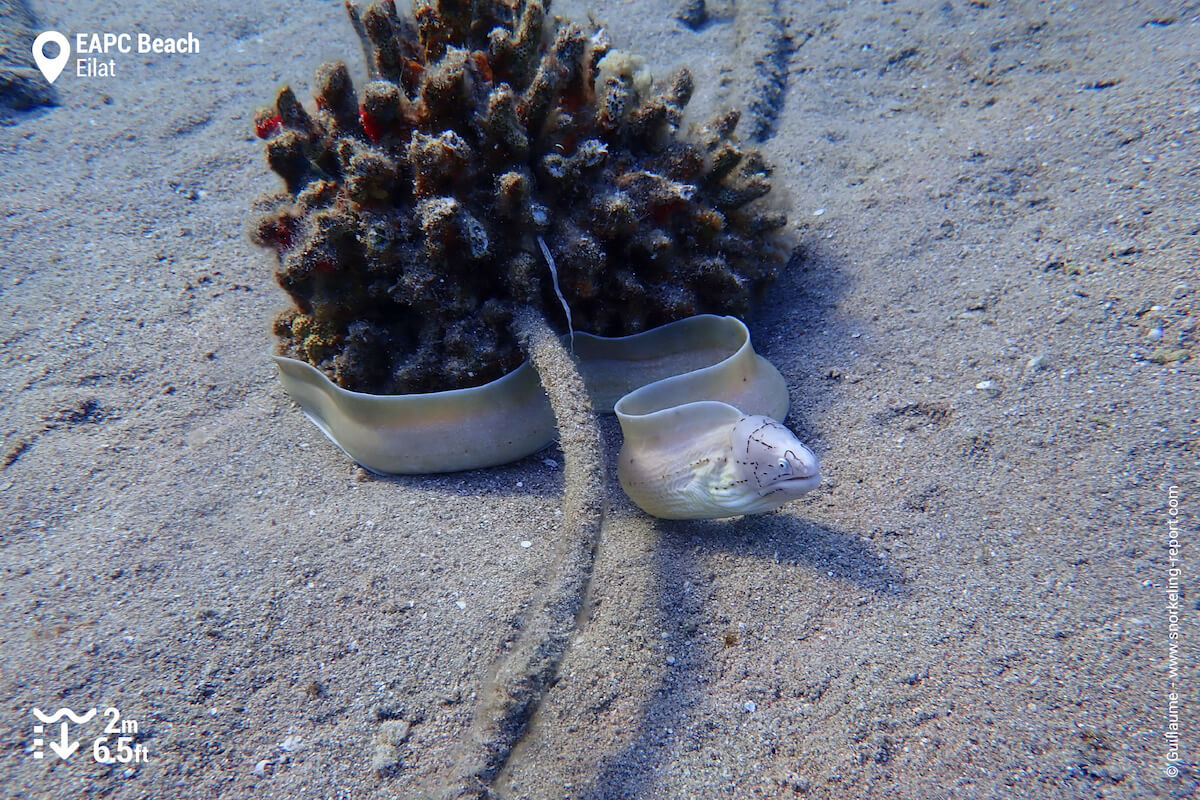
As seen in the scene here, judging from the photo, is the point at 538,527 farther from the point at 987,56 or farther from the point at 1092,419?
the point at 987,56

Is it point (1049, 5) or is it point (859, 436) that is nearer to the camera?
point (859, 436)

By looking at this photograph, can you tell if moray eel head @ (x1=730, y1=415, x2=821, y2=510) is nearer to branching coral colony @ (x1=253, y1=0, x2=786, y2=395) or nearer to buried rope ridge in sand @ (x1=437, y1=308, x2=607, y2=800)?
buried rope ridge in sand @ (x1=437, y1=308, x2=607, y2=800)

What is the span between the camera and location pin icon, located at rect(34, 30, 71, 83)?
5648mm

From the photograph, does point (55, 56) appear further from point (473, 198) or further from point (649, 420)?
point (649, 420)

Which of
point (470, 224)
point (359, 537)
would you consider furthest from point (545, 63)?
point (359, 537)

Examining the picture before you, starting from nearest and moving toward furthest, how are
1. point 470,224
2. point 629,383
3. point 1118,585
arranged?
point 1118,585 → point 470,224 → point 629,383

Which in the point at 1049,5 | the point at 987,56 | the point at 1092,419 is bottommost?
the point at 1092,419

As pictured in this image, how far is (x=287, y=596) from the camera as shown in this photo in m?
2.29

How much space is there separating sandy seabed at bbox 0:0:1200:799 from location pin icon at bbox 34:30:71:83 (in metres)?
2.72

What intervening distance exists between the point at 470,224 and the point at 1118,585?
8.65 feet

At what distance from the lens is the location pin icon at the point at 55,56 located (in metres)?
5.65


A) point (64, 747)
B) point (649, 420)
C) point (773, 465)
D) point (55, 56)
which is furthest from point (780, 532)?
point (55, 56)

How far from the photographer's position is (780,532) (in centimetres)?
243

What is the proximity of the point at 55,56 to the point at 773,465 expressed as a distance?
26.1 ft
